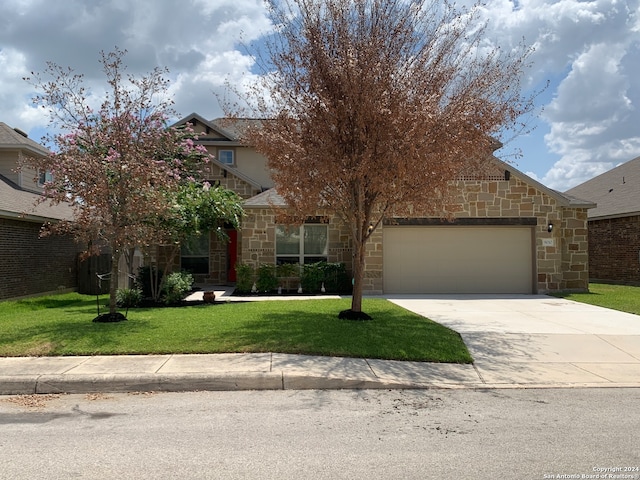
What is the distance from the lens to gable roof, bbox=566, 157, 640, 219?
21.0m

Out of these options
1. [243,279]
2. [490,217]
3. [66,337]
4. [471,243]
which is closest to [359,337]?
[66,337]

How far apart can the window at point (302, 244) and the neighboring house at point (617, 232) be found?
483 inches

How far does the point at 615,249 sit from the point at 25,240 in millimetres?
21633

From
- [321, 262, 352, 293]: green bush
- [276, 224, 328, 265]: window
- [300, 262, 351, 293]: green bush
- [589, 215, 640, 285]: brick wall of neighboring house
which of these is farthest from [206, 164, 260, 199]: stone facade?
[589, 215, 640, 285]: brick wall of neighboring house

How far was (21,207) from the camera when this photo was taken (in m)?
14.9

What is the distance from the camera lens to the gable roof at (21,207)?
45.5 feet

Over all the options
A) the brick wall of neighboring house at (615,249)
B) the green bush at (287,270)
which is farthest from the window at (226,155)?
the brick wall of neighboring house at (615,249)

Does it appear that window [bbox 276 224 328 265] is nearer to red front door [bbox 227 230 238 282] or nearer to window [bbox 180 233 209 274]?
red front door [bbox 227 230 238 282]

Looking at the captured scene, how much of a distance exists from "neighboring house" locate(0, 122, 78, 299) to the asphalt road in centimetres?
877

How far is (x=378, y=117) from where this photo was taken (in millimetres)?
9273

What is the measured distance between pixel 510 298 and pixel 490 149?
6.08 meters

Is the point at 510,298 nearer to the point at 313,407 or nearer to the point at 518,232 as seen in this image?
the point at 518,232

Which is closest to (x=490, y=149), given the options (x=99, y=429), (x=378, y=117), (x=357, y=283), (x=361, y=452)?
(x=378, y=117)

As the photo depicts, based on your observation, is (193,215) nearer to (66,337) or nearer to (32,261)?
(66,337)
